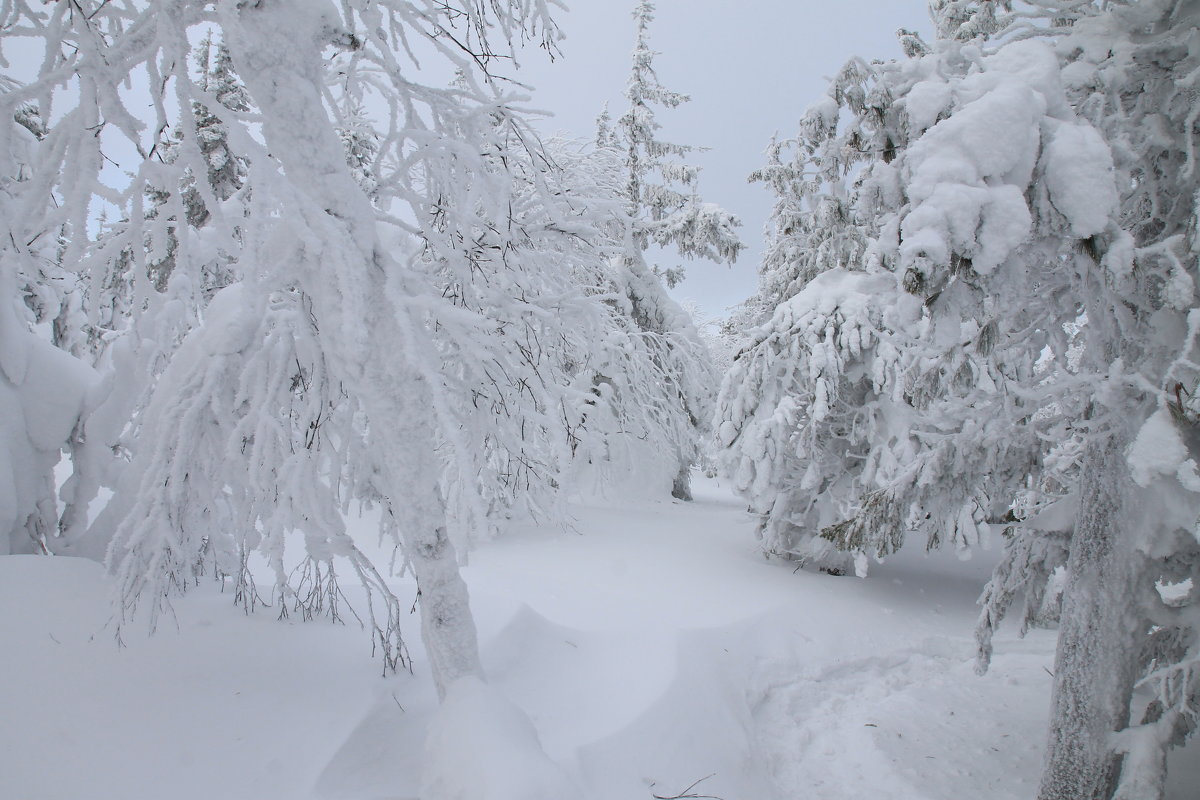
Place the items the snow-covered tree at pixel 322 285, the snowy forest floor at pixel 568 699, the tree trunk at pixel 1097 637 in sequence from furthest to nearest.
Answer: the tree trunk at pixel 1097 637 → the snowy forest floor at pixel 568 699 → the snow-covered tree at pixel 322 285

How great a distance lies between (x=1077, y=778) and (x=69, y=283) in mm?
14300

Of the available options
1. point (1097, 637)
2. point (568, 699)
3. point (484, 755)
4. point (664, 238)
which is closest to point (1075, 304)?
point (1097, 637)

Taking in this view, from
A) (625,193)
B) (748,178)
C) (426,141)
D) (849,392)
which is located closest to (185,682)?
(426,141)

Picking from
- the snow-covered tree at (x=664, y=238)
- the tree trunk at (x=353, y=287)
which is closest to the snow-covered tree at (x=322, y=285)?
the tree trunk at (x=353, y=287)

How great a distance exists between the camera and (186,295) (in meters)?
5.21

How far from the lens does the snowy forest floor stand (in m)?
3.22

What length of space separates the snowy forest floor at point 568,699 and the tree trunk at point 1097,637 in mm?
1000

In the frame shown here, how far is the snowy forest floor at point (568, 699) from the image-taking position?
10.6ft

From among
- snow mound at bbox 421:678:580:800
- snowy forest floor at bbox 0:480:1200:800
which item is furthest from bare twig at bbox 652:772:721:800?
snow mound at bbox 421:678:580:800

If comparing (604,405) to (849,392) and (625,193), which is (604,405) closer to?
(849,392)

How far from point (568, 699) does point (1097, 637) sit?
A: 3588 millimetres

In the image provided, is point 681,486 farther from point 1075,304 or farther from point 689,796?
point 1075,304

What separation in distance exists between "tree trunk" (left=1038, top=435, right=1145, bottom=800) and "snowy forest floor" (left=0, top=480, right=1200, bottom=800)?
1000mm

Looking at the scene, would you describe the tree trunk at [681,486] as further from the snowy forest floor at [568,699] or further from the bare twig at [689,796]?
the bare twig at [689,796]
